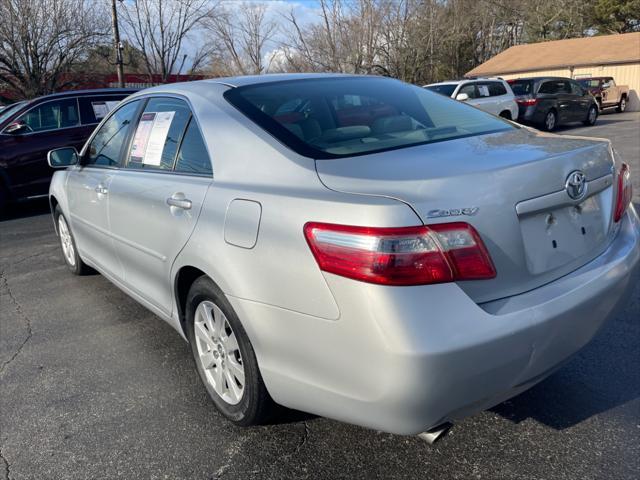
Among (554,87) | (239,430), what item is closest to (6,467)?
(239,430)

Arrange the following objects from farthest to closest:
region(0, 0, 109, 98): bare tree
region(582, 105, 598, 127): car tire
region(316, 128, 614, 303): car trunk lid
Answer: region(0, 0, 109, 98): bare tree < region(582, 105, 598, 127): car tire < region(316, 128, 614, 303): car trunk lid

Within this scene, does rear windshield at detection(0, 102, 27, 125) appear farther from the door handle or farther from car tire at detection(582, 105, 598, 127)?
car tire at detection(582, 105, 598, 127)

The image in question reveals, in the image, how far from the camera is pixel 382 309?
186 centimetres

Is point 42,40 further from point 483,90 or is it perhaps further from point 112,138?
point 112,138

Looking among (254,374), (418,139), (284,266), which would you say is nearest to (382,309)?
(284,266)

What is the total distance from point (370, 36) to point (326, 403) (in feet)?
82.8

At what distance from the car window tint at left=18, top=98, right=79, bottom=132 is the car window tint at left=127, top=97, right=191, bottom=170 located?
606cm

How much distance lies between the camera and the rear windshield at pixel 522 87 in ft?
56.6

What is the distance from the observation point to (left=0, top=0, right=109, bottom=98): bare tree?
22.8 meters

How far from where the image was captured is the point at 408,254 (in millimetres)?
1882

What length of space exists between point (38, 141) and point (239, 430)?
7.44 meters

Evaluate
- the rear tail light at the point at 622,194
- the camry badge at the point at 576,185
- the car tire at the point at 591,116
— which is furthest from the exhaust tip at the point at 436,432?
the car tire at the point at 591,116

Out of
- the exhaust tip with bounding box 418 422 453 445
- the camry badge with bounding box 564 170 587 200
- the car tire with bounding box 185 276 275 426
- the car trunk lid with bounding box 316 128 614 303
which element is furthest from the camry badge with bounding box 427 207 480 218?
the car tire with bounding box 185 276 275 426

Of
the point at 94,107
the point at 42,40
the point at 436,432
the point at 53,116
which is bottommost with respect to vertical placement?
the point at 436,432
